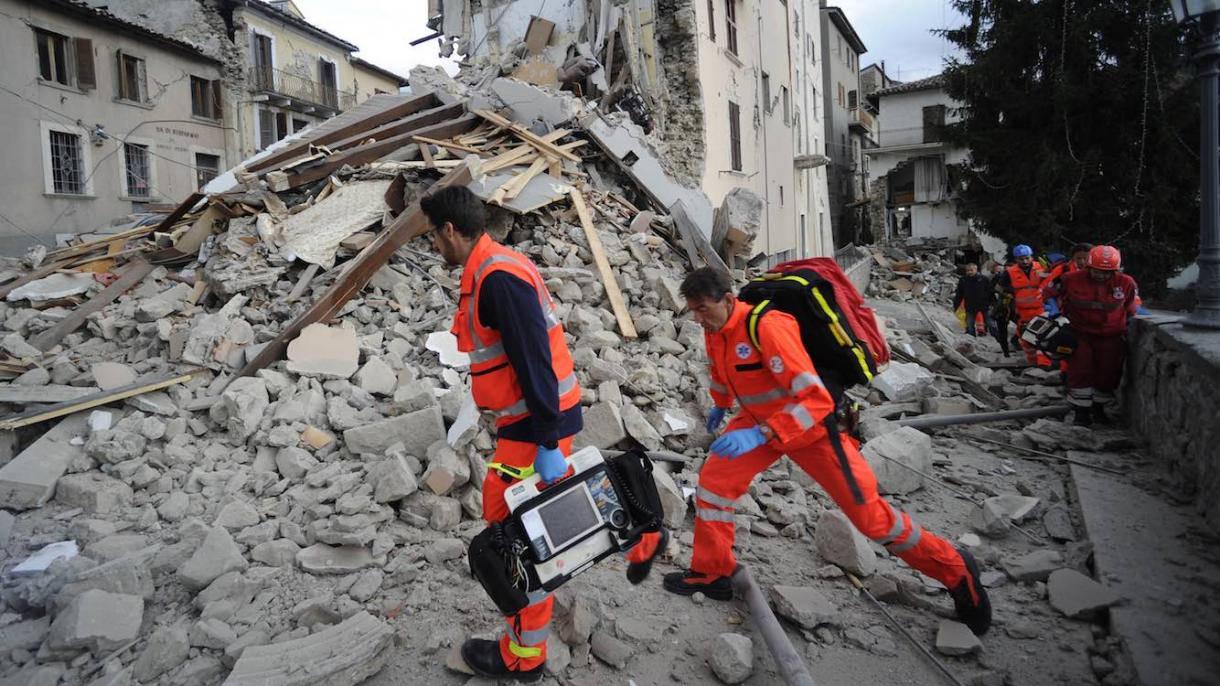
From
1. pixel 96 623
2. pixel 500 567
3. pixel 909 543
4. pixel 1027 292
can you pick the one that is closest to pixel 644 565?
pixel 500 567

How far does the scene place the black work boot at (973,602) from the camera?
3020 millimetres

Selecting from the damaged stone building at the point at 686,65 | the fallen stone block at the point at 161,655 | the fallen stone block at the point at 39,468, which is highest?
the damaged stone building at the point at 686,65

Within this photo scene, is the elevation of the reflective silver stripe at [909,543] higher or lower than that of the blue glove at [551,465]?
lower

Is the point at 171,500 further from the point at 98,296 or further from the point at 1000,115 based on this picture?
the point at 1000,115

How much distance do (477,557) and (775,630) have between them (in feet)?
4.38

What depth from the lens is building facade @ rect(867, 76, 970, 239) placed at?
33.4 meters

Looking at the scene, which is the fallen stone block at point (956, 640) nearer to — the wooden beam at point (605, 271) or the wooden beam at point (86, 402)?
the wooden beam at point (605, 271)

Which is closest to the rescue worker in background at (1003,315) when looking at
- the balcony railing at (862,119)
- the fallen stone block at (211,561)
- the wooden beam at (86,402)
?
the fallen stone block at (211,561)

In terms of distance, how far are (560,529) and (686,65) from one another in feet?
45.7

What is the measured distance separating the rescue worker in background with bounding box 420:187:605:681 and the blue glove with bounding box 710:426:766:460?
696 millimetres

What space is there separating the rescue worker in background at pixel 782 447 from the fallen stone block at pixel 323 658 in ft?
5.08

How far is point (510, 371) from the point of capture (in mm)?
2576

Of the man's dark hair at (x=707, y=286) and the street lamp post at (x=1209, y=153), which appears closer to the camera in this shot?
the man's dark hair at (x=707, y=286)

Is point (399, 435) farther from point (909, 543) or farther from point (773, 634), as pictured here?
point (909, 543)
